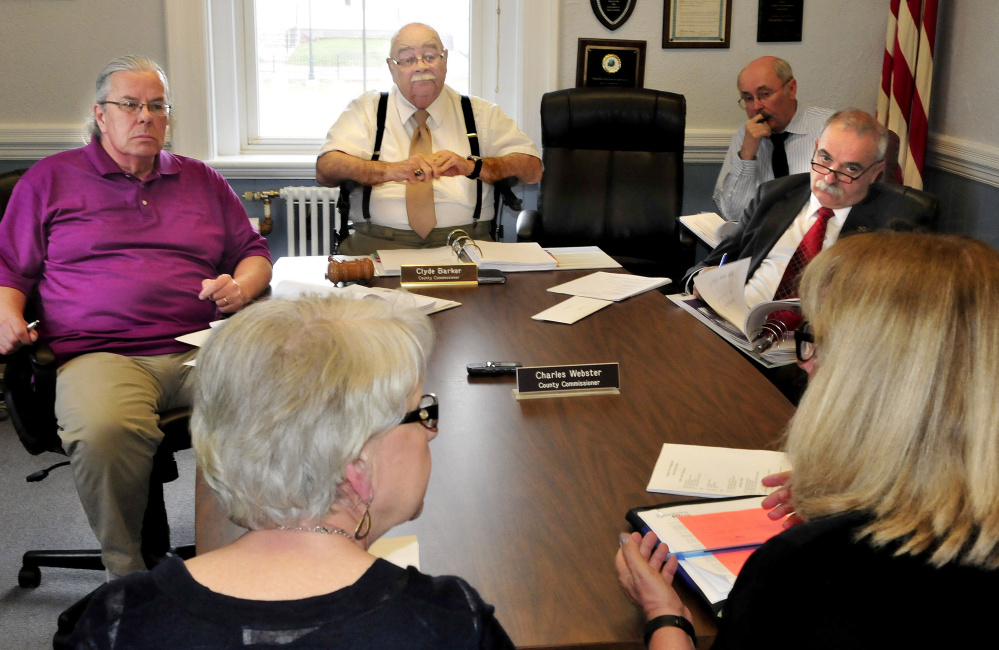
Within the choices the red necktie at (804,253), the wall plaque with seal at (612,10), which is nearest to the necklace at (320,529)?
the red necktie at (804,253)

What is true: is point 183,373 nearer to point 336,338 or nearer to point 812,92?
point 336,338

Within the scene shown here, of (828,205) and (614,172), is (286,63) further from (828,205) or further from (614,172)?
(828,205)

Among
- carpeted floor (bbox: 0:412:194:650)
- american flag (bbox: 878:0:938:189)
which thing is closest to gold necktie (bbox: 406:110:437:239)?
carpeted floor (bbox: 0:412:194:650)

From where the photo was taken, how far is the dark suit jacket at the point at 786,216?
2.54m

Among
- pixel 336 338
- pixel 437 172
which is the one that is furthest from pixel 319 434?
pixel 437 172

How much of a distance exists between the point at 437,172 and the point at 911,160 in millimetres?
2098

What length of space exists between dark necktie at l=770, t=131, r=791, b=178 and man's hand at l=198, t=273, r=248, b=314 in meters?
2.32

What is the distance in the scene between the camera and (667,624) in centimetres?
103

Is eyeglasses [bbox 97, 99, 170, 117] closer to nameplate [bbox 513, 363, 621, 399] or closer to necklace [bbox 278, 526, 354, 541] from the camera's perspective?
nameplate [bbox 513, 363, 621, 399]

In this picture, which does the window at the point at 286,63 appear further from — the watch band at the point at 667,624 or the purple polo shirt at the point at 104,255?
the watch band at the point at 667,624

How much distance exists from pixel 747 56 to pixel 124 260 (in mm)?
2949

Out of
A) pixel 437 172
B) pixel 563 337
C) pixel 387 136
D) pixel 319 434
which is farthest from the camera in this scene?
pixel 387 136

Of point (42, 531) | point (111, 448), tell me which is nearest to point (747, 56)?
point (111, 448)

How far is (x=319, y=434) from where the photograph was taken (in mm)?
901
